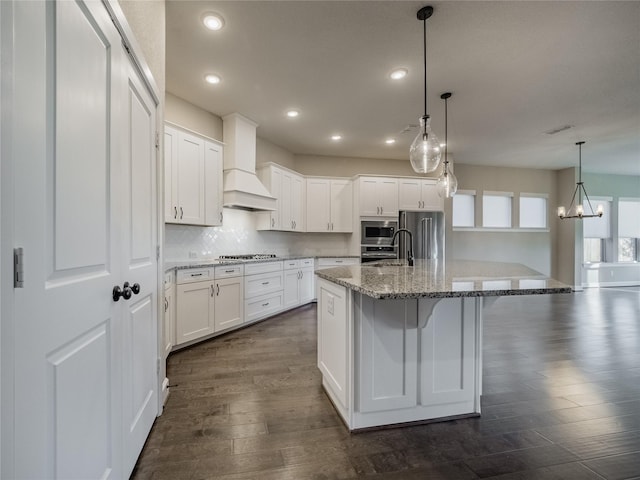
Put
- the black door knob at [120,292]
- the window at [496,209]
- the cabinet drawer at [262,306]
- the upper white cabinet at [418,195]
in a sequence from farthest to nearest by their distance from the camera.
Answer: the window at [496,209], the upper white cabinet at [418,195], the cabinet drawer at [262,306], the black door knob at [120,292]

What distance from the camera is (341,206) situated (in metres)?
5.88

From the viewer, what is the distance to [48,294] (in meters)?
0.81

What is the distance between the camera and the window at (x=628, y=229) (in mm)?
7828

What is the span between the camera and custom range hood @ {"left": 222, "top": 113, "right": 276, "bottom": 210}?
4012 mm

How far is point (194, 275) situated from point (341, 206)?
341cm

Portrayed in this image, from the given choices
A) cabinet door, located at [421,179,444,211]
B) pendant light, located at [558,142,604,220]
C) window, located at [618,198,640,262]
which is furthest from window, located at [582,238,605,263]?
cabinet door, located at [421,179,444,211]

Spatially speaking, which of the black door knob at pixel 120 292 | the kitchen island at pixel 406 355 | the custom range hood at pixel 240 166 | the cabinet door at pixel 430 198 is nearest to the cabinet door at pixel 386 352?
the kitchen island at pixel 406 355

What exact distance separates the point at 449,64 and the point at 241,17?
2.02 metres

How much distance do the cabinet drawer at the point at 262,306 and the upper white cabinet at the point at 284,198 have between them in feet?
3.86

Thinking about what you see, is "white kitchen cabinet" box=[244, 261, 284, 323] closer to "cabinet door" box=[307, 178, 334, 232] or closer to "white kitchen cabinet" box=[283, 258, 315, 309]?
"white kitchen cabinet" box=[283, 258, 315, 309]

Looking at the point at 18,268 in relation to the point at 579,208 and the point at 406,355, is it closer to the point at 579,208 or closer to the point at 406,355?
the point at 406,355

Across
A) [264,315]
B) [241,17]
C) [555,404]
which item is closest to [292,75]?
[241,17]

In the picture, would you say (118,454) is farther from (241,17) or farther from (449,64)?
(449,64)

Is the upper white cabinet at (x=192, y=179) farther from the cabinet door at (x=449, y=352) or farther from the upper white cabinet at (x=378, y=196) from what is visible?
the cabinet door at (x=449, y=352)
